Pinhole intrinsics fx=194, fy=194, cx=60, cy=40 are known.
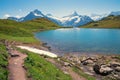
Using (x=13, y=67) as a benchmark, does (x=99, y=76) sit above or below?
below

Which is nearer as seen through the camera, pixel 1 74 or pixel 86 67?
pixel 1 74

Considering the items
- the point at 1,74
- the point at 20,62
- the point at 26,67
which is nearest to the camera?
the point at 1,74

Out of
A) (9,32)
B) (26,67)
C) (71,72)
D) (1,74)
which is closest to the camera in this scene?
(1,74)

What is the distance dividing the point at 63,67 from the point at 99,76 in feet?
25.8

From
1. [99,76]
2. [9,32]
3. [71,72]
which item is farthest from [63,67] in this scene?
[9,32]

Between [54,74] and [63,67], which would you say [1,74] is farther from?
[63,67]

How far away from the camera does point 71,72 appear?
128 ft

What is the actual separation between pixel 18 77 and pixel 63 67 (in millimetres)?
16785

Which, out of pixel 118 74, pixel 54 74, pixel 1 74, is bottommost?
pixel 118 74

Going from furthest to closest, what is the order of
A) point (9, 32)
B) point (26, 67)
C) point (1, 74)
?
point (9, 32) → point (26, 67) → point (1, 74)

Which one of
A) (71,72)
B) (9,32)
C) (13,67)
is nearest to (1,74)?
(13,67)

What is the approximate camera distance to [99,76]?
40375 mm

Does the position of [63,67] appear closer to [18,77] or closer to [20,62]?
[20,62]

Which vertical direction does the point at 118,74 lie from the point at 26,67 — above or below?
below
